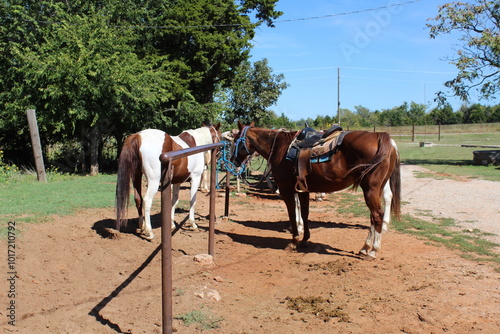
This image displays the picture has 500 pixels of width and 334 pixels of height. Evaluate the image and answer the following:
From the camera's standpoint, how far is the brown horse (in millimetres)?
6332

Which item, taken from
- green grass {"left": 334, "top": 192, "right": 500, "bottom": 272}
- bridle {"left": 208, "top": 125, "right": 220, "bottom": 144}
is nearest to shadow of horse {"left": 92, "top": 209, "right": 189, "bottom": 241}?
bridle {"left": 208, "top": 125, "right": 220, "bottom": 144}

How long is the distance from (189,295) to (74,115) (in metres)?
13.1

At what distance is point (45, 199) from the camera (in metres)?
9.22

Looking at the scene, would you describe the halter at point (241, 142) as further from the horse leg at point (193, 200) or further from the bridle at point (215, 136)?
the bridle at point (215, 136)

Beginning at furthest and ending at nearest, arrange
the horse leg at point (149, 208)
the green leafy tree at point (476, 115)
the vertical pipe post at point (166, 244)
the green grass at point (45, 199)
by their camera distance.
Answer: the green leafy tree at point (476, 115), the green grass at point (45, 199), the horse leg at point (149, 208), the vertical pipe post at point (166, 244)

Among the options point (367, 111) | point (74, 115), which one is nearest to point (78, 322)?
point (74, 115)

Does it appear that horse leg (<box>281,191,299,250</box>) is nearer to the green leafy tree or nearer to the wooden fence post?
the wooden fence post

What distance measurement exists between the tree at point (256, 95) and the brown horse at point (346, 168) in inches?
812

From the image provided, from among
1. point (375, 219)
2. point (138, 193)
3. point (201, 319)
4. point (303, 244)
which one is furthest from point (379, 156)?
point (138, 193)

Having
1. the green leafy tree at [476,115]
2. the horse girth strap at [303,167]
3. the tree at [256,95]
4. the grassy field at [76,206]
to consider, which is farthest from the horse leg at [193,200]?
the green leafy tree at [476,115]

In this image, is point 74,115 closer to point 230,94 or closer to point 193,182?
point 193,182

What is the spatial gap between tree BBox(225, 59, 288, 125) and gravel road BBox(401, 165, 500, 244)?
49.7 feet

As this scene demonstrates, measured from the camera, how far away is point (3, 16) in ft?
55.7

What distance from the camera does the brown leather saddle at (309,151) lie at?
671 centimetres
